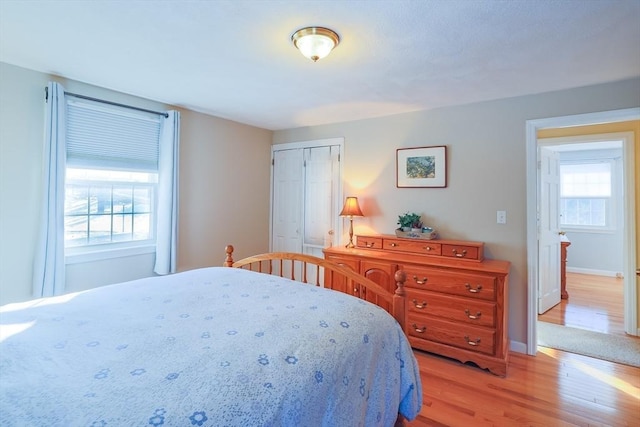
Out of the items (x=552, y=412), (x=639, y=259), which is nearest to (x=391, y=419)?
(x=552, y=412)

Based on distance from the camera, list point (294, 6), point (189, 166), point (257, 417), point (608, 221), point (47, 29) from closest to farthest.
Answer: point (257, 417) → point (294, 6) → point (47, 29) → point (189, 166) → point (608, 221)

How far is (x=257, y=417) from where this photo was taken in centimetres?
89

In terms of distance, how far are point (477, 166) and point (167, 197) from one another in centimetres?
300

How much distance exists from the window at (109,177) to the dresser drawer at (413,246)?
2.37m

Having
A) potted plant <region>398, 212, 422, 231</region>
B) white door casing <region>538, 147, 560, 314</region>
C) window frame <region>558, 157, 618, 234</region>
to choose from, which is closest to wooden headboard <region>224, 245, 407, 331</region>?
potted plant <region>398, 212, 422, 231</region>

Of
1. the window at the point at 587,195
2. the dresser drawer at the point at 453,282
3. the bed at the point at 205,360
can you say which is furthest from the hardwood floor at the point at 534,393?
the window at the point at 587,195

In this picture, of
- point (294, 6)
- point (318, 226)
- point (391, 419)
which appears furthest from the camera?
point (318, 226)

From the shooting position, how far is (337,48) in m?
2.01

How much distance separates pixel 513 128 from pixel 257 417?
3.09 m

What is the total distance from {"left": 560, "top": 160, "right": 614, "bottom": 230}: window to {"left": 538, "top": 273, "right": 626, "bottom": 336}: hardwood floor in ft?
3.74

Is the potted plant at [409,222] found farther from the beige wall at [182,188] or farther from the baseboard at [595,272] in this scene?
the baseboard at [595,272]

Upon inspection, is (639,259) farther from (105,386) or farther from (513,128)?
(105,386)

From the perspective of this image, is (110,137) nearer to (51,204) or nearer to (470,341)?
(51,204)

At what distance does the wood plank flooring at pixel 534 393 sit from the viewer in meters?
2.00
